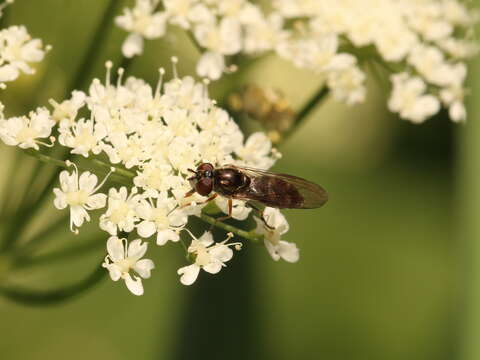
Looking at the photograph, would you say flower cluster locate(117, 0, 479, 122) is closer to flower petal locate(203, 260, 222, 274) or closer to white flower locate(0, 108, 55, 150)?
white flower locate(0, 108, 55, 150)

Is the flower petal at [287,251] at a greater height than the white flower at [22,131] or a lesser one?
lesser

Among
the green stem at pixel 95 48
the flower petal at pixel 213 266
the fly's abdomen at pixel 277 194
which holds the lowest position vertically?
the flower petal at pixel 213 266

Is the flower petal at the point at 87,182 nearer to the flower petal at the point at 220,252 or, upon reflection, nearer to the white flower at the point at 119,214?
the white flower at the point at 119,214

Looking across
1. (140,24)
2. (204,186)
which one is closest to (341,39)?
(140,24)

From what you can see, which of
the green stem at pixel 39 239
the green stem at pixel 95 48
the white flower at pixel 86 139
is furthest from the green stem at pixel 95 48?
the white flower at pixel 86 139

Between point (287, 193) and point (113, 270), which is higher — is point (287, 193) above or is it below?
above

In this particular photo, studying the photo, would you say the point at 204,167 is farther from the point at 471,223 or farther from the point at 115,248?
the point at 471,223
